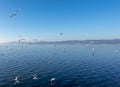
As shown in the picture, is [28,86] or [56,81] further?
[56,81]

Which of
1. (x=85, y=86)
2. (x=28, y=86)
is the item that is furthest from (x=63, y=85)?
(x=28, y=86)

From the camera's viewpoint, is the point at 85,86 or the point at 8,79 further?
the point at 8,79

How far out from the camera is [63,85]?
4891 centimetres

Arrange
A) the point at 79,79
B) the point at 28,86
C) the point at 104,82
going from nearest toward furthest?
the point at 28,86, the point at 104,82, the point at 79,79

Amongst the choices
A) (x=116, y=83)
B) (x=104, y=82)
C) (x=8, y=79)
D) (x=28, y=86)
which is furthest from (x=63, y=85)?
(x=8, y=79)

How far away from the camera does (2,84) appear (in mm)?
50781

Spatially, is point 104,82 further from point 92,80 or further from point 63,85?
point 63,85

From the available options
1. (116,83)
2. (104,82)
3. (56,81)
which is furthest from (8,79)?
(116,83)

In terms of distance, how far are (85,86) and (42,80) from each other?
56.5 feet

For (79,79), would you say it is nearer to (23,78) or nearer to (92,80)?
(92,80)

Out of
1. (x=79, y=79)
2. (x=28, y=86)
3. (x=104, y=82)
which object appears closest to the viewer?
(x=28, y=86)

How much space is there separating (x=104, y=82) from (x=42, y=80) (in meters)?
24.4

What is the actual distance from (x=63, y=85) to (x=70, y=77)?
381 inches

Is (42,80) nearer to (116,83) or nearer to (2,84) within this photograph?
(2,84)
